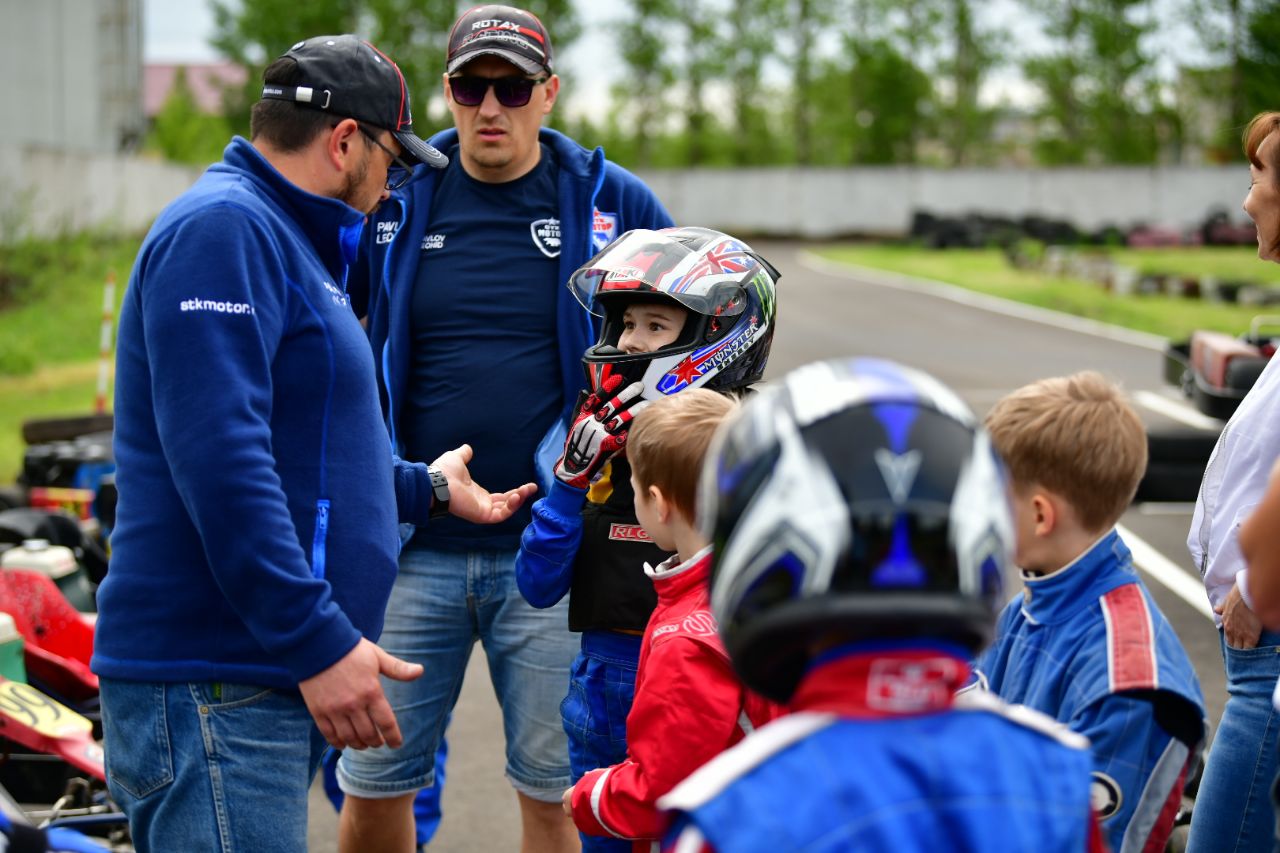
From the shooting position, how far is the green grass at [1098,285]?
829 inches

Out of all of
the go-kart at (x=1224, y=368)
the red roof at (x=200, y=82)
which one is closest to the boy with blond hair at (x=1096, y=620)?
the go-kart at (x=1224, y=368)

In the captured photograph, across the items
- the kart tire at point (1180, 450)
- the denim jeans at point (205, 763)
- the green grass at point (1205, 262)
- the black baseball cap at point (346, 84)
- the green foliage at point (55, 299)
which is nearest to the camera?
the denim jeans at point (205, 763)

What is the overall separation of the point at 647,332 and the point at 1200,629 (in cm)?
484

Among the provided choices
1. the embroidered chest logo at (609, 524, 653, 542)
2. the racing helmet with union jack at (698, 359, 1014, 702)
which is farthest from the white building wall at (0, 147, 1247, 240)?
the racing helmet with union jack at (698, 359, 1014, 702)

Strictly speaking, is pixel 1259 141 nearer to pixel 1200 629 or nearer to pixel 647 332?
pixel 647 332

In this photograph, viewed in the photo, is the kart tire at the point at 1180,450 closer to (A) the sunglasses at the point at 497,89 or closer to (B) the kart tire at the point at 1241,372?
(B) the kart tire at the point at 1241,372

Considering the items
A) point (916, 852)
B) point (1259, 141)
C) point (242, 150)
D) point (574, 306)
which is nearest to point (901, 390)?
point (916, 852)

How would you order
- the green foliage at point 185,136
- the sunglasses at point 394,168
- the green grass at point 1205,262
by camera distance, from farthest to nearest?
the green foliage at point 185,136 → the green grass at point 1205,262 → the sunglasses at point 394,168

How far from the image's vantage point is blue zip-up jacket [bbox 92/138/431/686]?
2.54m

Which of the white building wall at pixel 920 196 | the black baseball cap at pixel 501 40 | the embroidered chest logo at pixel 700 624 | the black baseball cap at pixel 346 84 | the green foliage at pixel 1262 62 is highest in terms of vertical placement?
the green foliage at pixel 1262 62

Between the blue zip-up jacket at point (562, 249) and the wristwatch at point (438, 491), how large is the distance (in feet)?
1.18

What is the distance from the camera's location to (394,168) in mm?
3229

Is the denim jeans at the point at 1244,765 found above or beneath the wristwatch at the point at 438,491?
beneath

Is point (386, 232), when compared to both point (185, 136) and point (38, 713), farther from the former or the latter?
point (185, 136)
